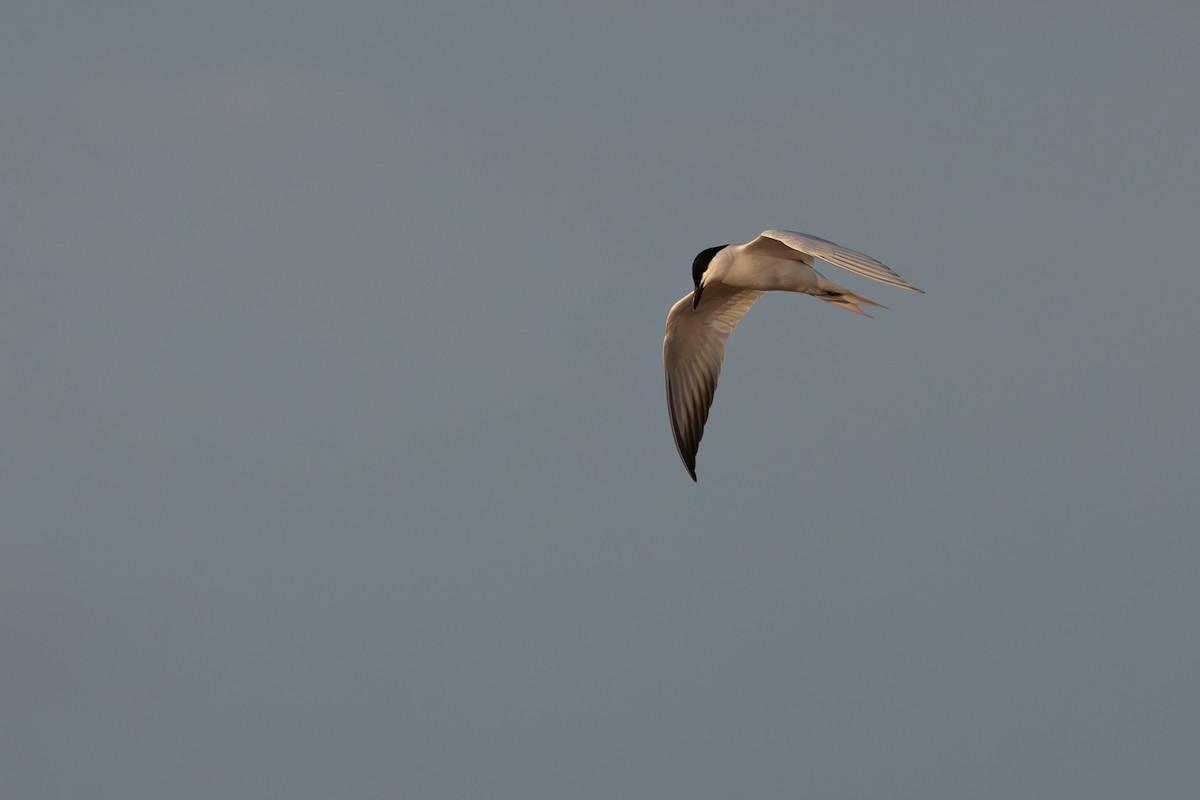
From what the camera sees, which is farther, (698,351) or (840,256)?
(698,351)

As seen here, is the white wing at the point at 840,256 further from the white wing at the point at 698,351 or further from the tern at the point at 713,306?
the white wing at the point at 698,351

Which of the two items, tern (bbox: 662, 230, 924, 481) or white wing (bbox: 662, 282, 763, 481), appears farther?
white wing (bbox: 662, 282, 763, 481)

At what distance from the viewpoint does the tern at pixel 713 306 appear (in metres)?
20.8

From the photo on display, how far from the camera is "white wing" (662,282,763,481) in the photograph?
914 inches

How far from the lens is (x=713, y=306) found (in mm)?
23328

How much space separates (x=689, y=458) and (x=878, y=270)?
6.73 metres

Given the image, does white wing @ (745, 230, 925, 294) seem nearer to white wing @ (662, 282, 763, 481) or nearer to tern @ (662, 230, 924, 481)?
tern @ (662, 230, 924, 481)

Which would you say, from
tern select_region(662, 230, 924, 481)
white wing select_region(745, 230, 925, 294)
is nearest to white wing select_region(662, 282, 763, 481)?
tern select_region(662, 230, 924, 481)

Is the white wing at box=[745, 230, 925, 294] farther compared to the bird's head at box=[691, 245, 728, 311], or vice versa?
the bird's head at box=[691, 245, 728, 311]

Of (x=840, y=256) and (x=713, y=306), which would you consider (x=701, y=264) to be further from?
(x=840, y=256)

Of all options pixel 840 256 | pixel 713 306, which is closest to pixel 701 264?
pixel 713 306

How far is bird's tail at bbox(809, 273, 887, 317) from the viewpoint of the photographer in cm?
2083

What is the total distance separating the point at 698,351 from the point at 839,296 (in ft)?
9.61

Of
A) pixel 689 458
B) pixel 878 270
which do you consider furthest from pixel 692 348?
pixel 878 270
